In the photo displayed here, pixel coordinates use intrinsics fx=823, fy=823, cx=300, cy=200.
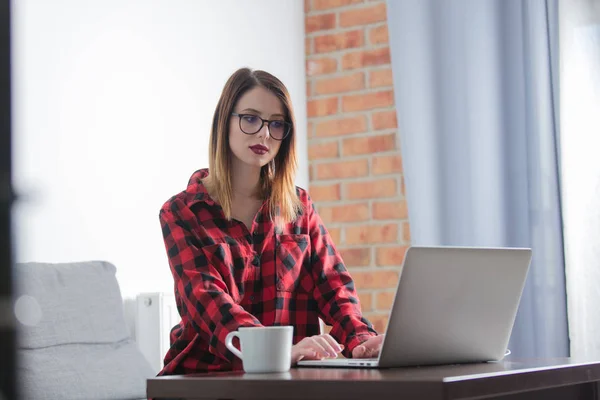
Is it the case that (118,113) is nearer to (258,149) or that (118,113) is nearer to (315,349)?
(258,149)

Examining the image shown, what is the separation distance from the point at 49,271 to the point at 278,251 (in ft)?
2.27

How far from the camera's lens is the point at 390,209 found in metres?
3.28

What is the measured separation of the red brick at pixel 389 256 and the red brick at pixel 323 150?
0.46 meters

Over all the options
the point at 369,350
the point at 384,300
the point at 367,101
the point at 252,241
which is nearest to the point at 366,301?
the point at 384,300

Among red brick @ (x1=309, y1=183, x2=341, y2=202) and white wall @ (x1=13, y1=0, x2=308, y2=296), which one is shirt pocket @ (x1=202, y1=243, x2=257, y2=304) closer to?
white wall @ (x1=13, y1=0, x2=308, y2=296)

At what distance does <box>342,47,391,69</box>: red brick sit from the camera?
10.9 ft

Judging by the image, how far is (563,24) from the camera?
9.30ft

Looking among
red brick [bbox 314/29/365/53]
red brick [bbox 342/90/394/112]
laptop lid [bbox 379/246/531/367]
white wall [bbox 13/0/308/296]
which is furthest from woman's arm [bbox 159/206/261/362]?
red brick [bbox 314/29/365/53]

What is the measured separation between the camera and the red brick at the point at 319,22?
11.5 feet

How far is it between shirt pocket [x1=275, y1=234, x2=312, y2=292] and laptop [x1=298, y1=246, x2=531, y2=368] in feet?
1.51

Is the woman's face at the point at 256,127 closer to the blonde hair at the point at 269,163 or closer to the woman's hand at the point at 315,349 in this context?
the blonde hair at the point at 269,163

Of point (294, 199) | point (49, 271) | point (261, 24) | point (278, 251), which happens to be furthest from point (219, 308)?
point (261, 24)

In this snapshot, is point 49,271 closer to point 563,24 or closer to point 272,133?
point 272,133

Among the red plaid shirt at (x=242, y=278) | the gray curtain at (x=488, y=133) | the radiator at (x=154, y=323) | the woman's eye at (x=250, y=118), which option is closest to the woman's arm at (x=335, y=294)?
the red plaid shirt at (x=242, y=278)
